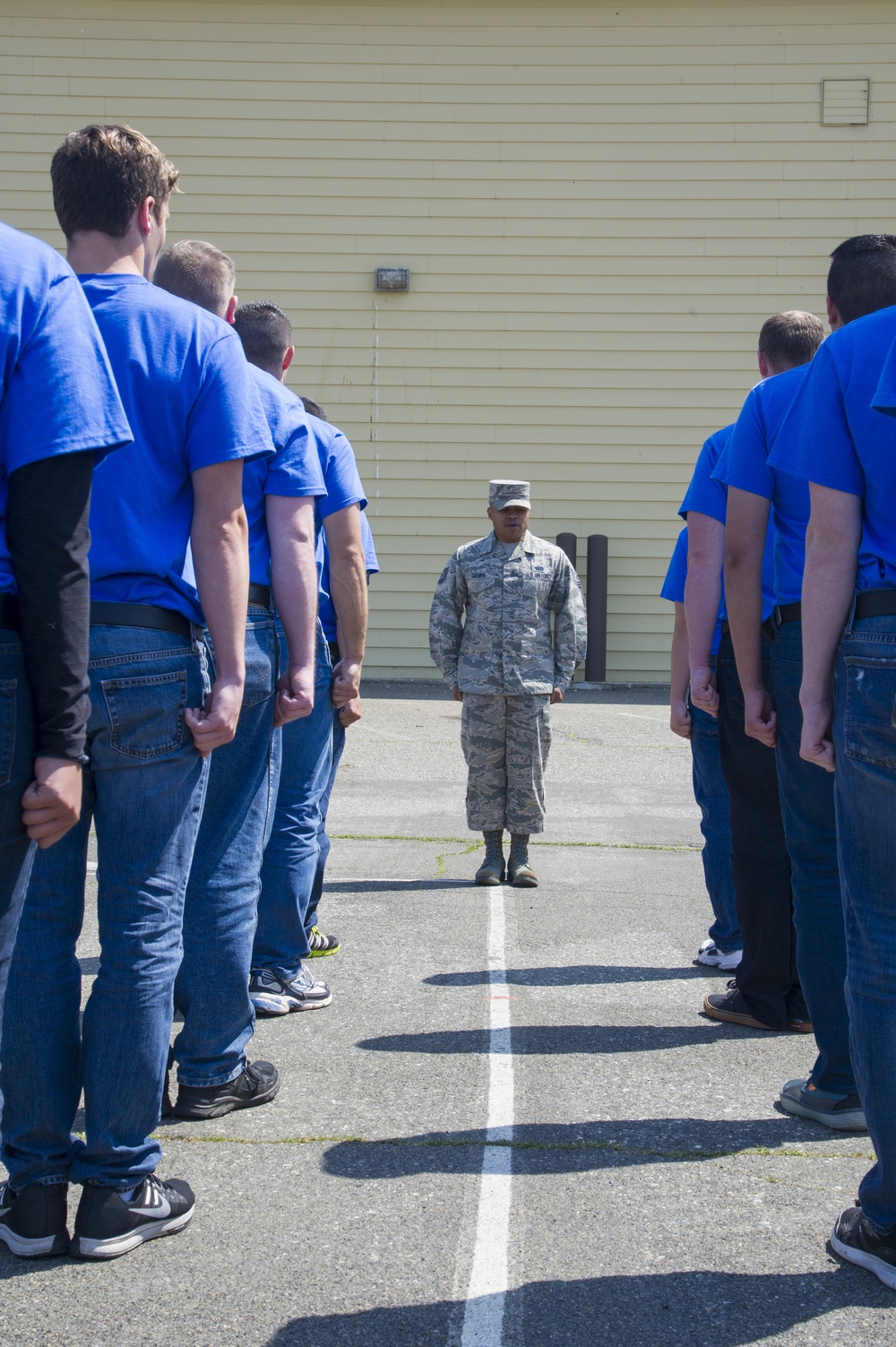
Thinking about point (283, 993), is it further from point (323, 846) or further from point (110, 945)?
point (110, 945)

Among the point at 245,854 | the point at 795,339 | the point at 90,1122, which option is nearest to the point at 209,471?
the point at 245,854

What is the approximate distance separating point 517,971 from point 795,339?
7.87ft

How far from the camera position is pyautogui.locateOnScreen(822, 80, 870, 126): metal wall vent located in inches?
509

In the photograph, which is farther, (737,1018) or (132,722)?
(737,1018)

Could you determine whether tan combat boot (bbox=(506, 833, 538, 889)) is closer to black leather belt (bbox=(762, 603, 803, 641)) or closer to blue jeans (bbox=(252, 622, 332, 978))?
blue jeans (bbox=(252, 622, 332, 978))

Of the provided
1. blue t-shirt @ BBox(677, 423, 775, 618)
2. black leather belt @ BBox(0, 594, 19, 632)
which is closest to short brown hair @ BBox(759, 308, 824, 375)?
blue t-shirt @ BBox(677, 423, 775, 618)

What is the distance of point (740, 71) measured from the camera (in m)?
13.0

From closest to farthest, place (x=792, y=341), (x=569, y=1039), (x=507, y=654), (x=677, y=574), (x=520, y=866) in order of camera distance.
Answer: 1. (x=569, y=1039)
2. (x=792, y=341)
3. (x=677, y=574)
4. (x=520, y=866)
5. (x=507, y=654)

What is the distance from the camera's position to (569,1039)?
4109mm

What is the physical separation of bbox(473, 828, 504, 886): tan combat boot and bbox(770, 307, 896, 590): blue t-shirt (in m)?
3.79

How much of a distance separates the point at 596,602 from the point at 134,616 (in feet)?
34.8

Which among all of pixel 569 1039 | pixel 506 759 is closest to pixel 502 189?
pixel 506 759

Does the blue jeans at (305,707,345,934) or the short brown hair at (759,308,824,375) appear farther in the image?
the blue jeans at (305,707,345,934)

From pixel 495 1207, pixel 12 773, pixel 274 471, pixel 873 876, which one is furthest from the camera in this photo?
pixel 274 471
